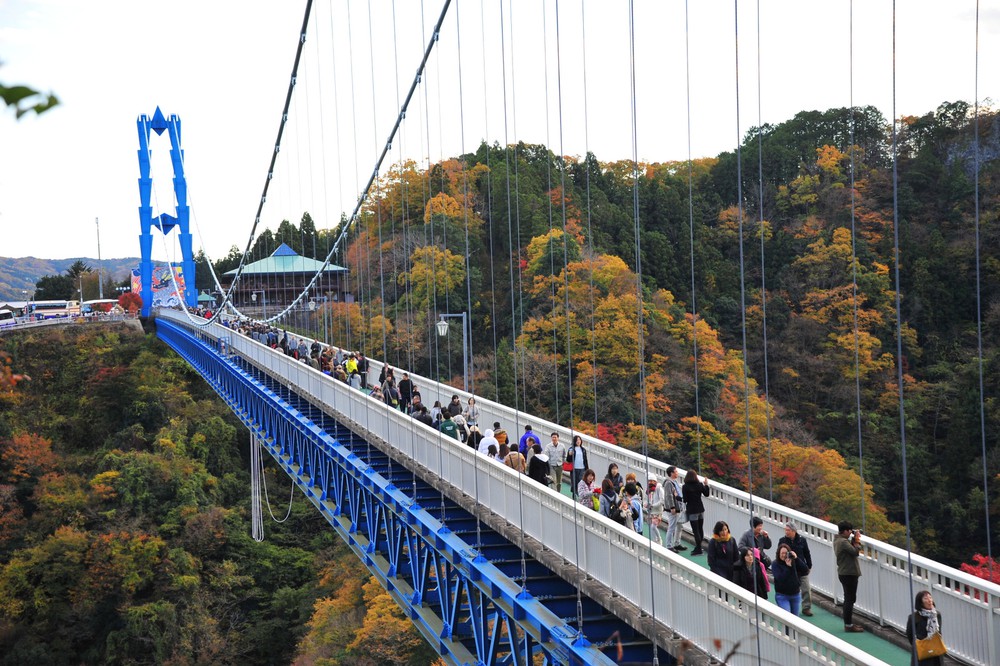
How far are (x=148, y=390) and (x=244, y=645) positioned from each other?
A: 922 inches

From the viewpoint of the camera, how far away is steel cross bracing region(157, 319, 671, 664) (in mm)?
9430

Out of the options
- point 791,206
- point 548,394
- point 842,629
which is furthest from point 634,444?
point 842,629

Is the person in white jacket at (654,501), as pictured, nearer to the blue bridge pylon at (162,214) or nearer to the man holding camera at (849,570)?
the man holding camera at (849,570)

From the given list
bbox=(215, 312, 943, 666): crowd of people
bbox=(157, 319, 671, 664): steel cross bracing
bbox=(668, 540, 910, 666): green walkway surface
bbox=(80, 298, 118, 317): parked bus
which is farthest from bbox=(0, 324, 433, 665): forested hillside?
bbox=(80, 298, 118, 317): parked bus

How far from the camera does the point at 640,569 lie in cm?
859

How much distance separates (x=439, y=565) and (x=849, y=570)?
5.26m

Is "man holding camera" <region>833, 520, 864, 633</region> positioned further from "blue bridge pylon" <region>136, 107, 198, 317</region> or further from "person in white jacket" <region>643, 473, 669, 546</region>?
"blue bridge pylon" <region>136, 107, 198, 317</region>

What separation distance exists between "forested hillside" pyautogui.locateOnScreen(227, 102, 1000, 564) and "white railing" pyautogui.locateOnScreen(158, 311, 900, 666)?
A: 1063 centimetres

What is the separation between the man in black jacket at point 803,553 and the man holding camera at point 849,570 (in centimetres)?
25

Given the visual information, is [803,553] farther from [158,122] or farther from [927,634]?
[158,122]

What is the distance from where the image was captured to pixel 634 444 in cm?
3012

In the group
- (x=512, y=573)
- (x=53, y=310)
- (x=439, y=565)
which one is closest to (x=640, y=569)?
(x=512, y=573)

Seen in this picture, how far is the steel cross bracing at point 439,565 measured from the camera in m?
9.43

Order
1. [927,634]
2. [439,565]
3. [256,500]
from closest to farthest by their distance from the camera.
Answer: [927,634], [439,565], [256,500]
